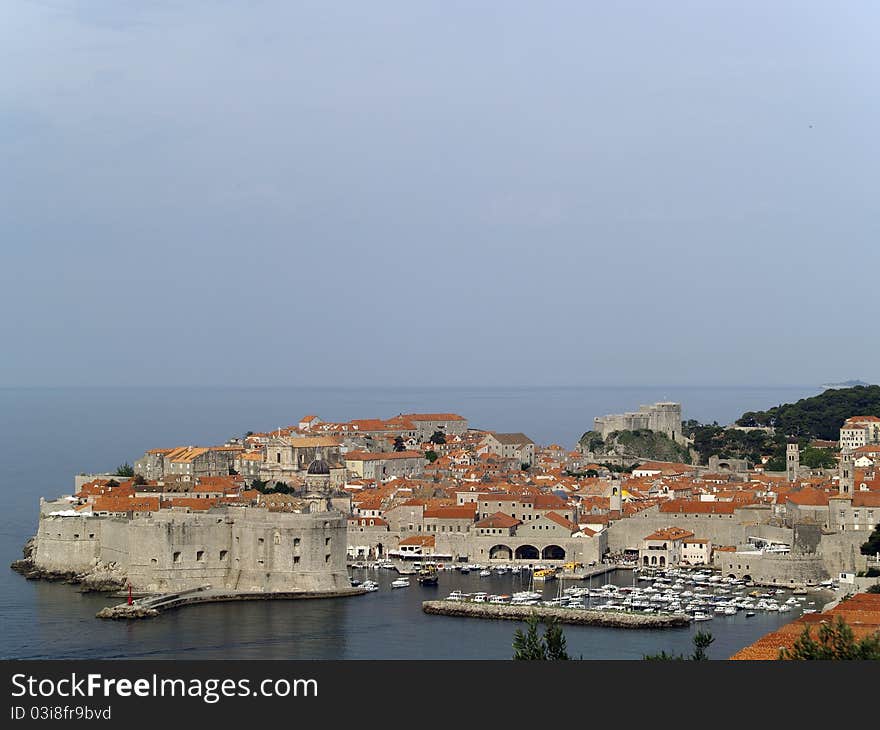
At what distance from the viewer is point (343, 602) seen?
82.6 feet

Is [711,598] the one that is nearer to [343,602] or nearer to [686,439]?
[343,602]

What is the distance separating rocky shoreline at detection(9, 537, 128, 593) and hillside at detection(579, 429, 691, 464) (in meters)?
21.6

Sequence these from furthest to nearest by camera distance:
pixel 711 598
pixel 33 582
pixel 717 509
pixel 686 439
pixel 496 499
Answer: pixel 686 439 → pixel 496 499 → pixel 717 509 → pixel 33 582 → pixel 711 598

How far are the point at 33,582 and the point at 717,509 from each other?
1254cm

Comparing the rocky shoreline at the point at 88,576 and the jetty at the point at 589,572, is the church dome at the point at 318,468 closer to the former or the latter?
the rocky shoreline at the point at 88,576

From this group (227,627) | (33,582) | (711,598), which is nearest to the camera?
(227,627)

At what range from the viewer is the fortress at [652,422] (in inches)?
1917

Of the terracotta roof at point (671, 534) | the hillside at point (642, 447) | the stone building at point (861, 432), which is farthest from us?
the hillside at point (642, 447)

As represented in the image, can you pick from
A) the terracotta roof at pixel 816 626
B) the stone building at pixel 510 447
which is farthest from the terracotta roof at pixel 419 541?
the stone building at pixel 510 447

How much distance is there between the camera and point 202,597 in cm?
2512

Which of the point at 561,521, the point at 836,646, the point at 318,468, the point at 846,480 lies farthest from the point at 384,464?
the point at 836,646

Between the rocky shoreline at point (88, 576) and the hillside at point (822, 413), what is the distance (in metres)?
23.6
